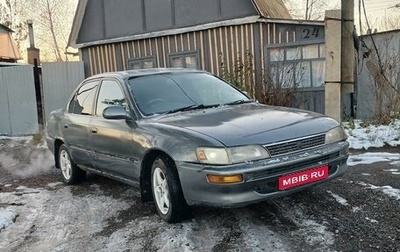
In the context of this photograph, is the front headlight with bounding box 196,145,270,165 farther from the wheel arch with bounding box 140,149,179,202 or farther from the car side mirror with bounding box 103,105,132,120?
the car side mirror with bounding box 103,105,132,120

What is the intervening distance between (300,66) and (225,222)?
27.7 ft

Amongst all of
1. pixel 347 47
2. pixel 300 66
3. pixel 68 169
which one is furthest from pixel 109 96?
pixel 300 66

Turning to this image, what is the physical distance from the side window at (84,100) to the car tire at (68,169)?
2.26 feet

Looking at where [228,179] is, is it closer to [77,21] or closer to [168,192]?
[168,192]

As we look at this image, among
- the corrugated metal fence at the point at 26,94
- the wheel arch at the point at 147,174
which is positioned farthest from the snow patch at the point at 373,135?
the corrugated metal fence at the point at 26,94

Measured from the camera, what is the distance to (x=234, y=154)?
3932 mm

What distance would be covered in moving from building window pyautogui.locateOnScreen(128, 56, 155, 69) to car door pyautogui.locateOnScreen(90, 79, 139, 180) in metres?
8.96

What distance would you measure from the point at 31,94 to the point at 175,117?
432 inches

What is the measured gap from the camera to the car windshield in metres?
5.18

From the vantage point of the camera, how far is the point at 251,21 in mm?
12547

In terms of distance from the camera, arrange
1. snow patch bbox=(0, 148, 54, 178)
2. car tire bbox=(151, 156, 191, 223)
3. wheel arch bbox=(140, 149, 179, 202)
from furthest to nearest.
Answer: snow patch bbox=(0, 148, 54, 178) < wheel arch bbox=(140, 149, 179, 202) < car tire bbox=(151, 156, 191, 223)

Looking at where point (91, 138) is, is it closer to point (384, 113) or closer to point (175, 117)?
point (175, 117)

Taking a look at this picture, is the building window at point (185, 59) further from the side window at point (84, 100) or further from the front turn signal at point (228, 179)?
the front turn signal at point (228, 179)

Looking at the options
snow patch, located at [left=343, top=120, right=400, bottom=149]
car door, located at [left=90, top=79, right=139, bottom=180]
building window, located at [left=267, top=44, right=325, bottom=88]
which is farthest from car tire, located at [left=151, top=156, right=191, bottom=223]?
building window, located at [left=267, top=44, right=325, bottom=88]
